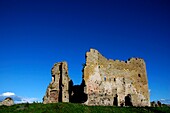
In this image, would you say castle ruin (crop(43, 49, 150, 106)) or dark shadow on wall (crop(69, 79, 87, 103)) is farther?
dark shadow on wall (crop(69, 79, 87, 103))

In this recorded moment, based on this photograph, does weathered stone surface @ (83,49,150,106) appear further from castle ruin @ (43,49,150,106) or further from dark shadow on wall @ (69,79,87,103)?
dark shadow on wall @ (69,79,87,103)

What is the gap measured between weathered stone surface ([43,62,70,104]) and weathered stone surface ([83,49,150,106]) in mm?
3002

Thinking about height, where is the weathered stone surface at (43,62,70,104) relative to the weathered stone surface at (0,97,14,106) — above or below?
above

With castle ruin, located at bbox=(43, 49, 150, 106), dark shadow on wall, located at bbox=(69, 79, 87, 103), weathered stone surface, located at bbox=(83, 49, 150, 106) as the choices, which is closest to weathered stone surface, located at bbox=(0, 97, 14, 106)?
castle ruin, located at bbox=(43, 49, 150, 106)

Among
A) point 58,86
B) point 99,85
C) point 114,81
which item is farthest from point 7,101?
point 114,81

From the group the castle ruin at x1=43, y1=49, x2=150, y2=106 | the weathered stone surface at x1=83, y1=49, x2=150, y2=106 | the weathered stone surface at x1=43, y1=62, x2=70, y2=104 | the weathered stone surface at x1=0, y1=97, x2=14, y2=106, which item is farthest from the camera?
the weathered stone surface at x1=43, y1=62, x2=70, y2=104

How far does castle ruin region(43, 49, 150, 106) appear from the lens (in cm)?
3212

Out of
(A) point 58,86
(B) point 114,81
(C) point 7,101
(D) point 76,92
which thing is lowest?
(C) point 7,101

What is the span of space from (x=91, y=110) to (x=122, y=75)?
1512 centimetres

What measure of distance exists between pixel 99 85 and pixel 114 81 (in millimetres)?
3177

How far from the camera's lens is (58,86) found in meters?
34.7

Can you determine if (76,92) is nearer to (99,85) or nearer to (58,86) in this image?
(58,86)

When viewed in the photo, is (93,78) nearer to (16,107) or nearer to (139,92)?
(139,92)

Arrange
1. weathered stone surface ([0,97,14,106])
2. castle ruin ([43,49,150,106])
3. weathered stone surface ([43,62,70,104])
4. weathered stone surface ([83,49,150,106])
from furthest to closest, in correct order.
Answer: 1. weathered stone surface ([43,62,70,104])
2. castle ruin ([43,49,150,106])
3. weathered stone surface ([83,49,150,106])
4. weathered stone surface ([0,97,14,106])
